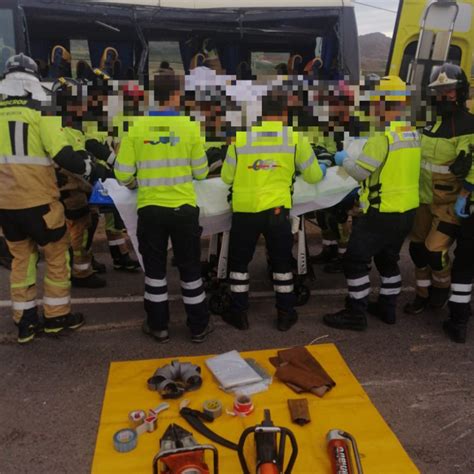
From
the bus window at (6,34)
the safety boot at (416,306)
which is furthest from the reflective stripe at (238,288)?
the bus window at (6,34)

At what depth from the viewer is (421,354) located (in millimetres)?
4230

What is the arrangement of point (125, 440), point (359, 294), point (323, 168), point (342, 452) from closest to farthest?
point (342, 452) → point (125, 440) → point (359, 294) → point (323, 168)

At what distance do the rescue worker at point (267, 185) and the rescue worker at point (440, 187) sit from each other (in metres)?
0.96

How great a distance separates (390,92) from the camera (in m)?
4.01

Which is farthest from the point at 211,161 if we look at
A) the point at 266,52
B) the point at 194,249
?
the point at 266,52

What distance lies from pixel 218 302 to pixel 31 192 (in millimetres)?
1902

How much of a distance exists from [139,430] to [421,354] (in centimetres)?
232

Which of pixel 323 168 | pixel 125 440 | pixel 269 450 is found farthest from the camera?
pixel 323 168

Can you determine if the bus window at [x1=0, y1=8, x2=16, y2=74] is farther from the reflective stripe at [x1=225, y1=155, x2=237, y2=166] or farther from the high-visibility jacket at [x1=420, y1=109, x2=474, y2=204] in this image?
the high-visibility jacket at [x1=420, y1=109, x2=474, y2=204]

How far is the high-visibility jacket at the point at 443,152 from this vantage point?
13.8ft

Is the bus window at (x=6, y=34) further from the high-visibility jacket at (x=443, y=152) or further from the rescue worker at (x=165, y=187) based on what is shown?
the high-visibility jacket at (x=443, y=152)

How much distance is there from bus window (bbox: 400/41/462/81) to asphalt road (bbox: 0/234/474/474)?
→ 4.75m

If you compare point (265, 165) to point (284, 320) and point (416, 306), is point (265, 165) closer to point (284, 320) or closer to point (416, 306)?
point (284, 320)

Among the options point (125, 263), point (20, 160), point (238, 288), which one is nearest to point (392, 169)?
point (238, 288)
